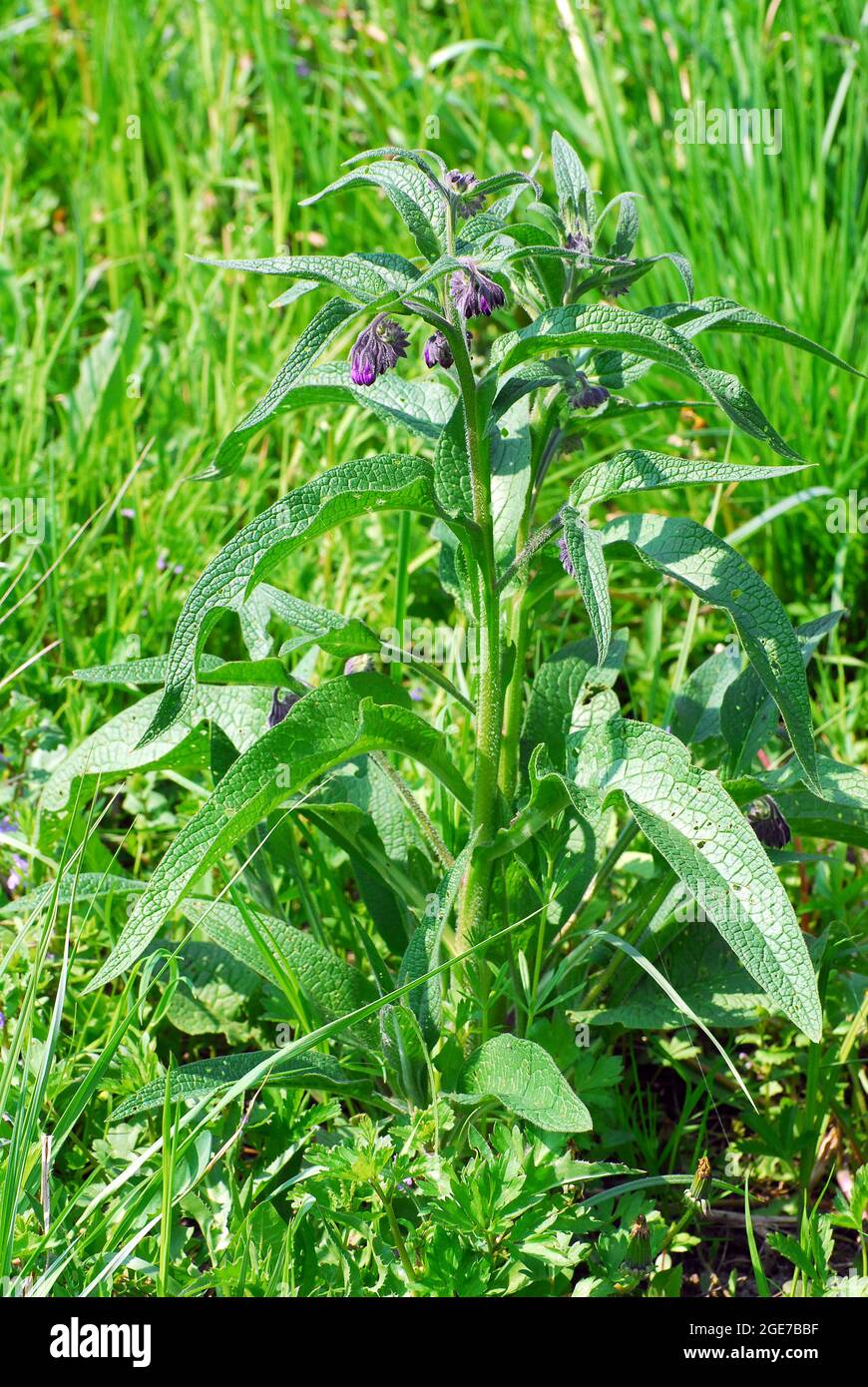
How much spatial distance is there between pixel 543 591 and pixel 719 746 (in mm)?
458

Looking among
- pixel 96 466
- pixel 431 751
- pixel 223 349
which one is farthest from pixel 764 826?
pixel 223 349

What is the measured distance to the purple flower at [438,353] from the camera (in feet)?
5.07

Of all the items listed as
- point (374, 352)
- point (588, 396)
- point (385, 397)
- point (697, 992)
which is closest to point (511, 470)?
point (385, 397)

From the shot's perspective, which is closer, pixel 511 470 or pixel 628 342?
pixel 628 342

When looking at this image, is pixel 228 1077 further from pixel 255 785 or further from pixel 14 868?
pixel 14 868

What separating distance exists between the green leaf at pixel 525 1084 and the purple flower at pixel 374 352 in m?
0.83

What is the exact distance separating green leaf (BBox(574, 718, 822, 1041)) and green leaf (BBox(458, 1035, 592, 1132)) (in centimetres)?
27

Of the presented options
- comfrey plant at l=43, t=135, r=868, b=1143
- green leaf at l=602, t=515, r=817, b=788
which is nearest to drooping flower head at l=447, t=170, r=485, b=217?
comfrey plant at l=43, t=135, r=868, b=1143

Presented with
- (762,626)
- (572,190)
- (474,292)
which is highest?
(572,190)

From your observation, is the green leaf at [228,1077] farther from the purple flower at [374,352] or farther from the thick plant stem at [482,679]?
the purple flower at [374,352]

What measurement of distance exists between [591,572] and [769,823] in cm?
50

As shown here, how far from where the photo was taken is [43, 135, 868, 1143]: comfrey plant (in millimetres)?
1479

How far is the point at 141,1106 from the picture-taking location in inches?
63.6

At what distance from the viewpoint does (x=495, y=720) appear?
1739 millimetres
